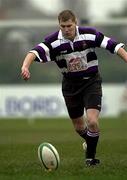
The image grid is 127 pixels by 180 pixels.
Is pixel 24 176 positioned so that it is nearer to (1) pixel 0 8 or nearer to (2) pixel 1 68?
(2) pixel 1 68

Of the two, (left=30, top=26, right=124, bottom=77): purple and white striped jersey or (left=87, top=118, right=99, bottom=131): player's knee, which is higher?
(left=30, top=26, right=124, bottom=77): purple and white striped jersey

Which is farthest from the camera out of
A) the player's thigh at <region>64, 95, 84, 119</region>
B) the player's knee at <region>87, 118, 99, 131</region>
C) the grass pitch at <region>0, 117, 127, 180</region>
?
the player's thigh at <region>64, 95, 84, 119</region>

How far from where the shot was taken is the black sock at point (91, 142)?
13062 millimetres

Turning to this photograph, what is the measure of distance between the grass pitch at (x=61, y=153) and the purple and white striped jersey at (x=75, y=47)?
1.60 meters

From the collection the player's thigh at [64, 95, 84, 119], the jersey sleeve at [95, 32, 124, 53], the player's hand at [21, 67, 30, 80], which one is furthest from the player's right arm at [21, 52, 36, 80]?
the player's thigh at [64, 95, 84, 119]

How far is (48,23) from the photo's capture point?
3662 centimetres

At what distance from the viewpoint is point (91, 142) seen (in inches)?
517

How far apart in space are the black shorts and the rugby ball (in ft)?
4.22

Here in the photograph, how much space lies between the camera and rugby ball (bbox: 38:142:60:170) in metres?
12.0

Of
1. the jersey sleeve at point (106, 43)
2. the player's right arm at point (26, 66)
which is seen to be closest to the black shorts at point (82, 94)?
the jersey sleeve at point (106, 43)

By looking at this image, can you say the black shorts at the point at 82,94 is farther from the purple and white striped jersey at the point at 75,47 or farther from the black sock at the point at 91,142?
the black sock at the point at 91,142

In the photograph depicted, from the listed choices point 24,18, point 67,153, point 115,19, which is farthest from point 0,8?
point 67,153

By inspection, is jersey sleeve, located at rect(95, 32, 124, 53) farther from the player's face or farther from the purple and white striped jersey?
the player's face

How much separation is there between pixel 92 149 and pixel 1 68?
2306 cm
